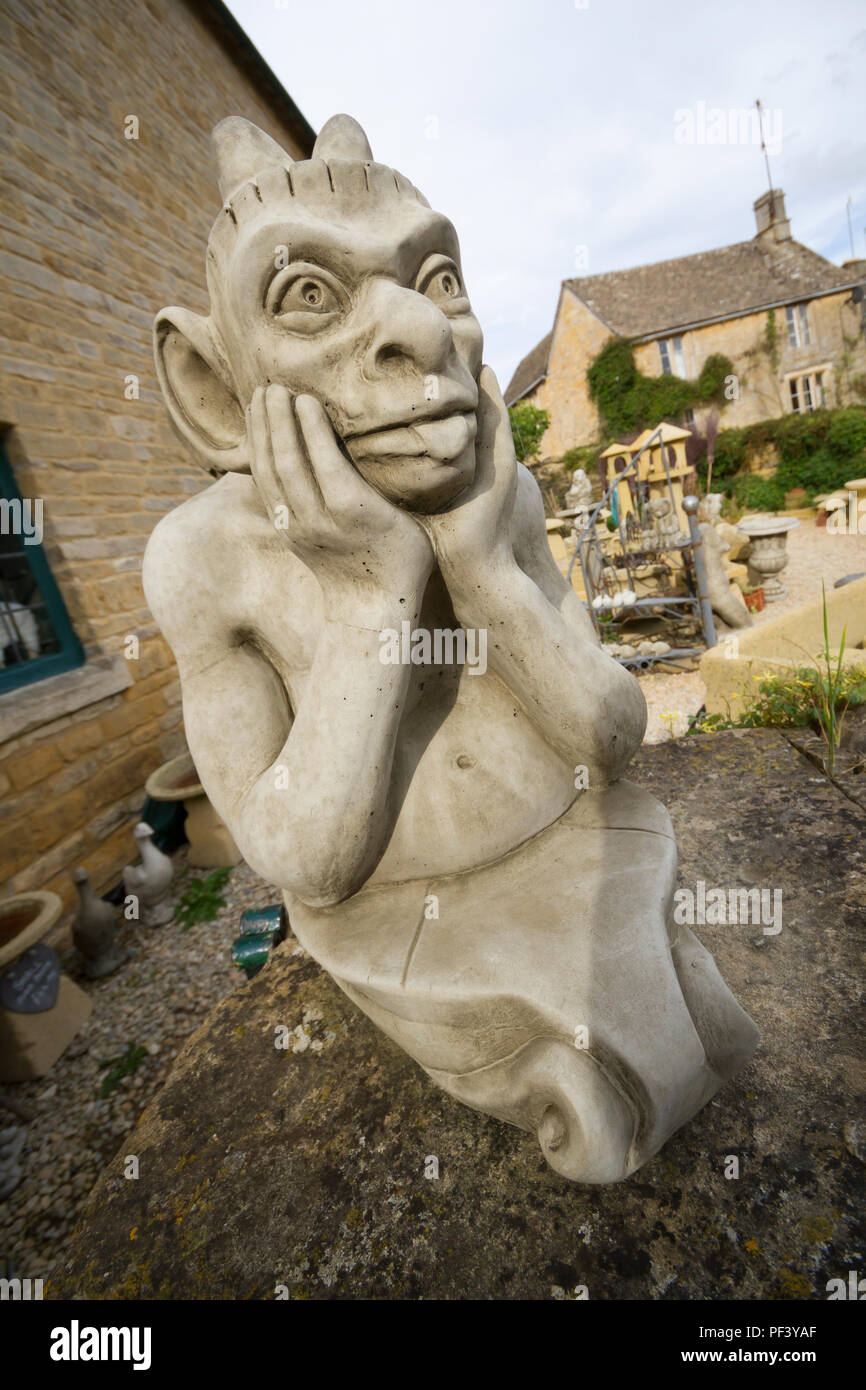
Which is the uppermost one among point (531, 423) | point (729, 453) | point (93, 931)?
point (531, 423)

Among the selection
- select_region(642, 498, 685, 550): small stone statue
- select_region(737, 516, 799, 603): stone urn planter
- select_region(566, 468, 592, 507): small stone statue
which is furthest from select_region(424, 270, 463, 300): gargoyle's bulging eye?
select_region(566, 468, 592, 507): small stone statue

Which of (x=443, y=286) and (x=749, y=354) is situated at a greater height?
(x=749, y=354)

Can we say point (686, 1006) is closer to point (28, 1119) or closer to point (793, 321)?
point (28, 1119)

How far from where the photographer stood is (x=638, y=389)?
20.9m

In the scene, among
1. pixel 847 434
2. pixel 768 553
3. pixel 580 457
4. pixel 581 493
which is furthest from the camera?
pixel 580 457

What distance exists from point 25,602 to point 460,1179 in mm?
4443

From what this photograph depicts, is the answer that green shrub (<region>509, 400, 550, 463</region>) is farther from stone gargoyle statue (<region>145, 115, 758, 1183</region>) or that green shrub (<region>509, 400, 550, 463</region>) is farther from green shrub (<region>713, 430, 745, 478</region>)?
stone gargoyle statue (<region>145, 115, 758, 1183</region>)

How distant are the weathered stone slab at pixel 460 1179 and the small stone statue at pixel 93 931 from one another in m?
2.27

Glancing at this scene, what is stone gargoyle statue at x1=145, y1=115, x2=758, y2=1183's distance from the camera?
1.11 m

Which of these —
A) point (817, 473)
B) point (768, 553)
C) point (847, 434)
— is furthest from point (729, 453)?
point (768, 553)

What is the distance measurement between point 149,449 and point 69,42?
2.84m

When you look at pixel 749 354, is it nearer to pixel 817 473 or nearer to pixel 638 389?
pixel 638 389

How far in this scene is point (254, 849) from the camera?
1243mm
